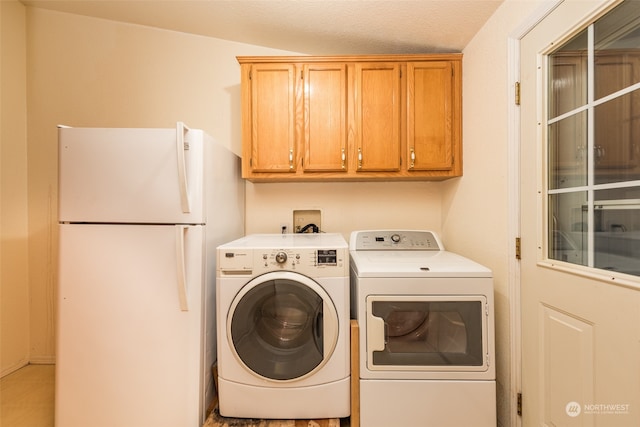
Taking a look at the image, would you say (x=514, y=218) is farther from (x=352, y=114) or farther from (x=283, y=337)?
(x=283, y=337)

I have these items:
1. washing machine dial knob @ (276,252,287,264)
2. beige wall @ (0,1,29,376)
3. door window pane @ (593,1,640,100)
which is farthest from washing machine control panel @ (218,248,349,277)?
beige wall @ (0,1,29,376)

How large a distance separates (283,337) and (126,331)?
0.82 m

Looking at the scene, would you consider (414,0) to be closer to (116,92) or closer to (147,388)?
(116,92)

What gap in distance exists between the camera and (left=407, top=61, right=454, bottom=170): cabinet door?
1.83m

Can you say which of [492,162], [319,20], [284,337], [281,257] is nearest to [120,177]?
[281,257]

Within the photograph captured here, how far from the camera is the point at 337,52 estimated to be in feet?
6.79

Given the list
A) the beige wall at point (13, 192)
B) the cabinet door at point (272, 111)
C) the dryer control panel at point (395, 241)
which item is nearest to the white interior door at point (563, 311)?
the dryer control panel at point (395, 241)

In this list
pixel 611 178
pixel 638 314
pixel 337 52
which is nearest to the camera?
pixel 638 314

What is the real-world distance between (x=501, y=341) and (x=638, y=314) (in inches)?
28.7

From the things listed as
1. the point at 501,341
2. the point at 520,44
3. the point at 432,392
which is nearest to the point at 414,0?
the point at 520,44

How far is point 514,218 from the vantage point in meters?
1.36

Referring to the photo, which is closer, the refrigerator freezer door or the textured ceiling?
the refrigerator freezer door

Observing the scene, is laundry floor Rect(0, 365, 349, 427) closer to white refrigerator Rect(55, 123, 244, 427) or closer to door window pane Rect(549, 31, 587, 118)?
white refrigerator Rect(55, 123, 244, 427)

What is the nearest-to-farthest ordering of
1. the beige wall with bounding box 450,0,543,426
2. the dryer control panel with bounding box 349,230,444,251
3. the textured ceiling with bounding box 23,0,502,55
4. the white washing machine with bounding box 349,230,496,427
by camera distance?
the white washing machine with bounding box 349,230,496,427 < the beige wall with bounding box 450,0,543,426 < the textured ceiling with bounding box 23,0,502,55 < the dryer control panel with bounding box 349,230,444,251
